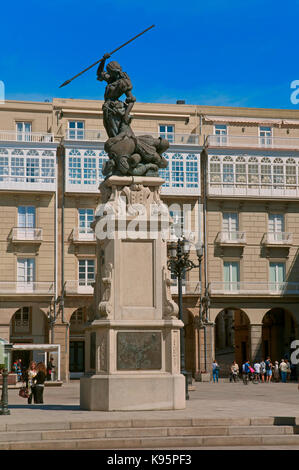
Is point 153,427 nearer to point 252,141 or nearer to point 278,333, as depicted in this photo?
point 252,141

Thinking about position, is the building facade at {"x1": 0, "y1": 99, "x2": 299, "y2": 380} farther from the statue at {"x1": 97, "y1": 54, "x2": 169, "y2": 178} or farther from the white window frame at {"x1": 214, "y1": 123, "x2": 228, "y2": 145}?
the statue at {"x1": 97, "y1": 54, "x2": 169, "y2": 178}

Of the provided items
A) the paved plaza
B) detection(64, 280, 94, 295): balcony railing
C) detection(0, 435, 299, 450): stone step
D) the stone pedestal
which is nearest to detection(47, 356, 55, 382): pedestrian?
detection(64, 280, 94, 295): balcony railing

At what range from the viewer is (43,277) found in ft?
161

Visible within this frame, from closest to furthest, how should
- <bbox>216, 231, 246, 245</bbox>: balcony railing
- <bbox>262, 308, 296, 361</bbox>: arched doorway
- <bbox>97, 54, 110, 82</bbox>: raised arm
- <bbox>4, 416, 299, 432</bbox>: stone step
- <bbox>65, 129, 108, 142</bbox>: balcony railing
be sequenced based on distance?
<bbox>4, 416, 299, 432</bbox>: stone step, <bbox>97, 54, 110, 82</bbox>: raised arm, <bbox>65, 129, 108, 142</bbox>: balcony railing, <bbox>216, 231, 246, 245</bbox>: balcony railing, <bbox>262, 308, 296, 361</bbox>: arched doorway

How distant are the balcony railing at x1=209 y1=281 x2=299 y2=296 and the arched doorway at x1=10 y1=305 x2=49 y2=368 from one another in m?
11.6

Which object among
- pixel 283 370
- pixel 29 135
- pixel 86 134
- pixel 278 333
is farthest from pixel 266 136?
pixel 283 370

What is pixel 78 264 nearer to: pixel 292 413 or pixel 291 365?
pixel 291 365

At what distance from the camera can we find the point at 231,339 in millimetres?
71750

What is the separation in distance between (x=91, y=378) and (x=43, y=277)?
33533 millimetres

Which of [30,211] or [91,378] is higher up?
[30,211]

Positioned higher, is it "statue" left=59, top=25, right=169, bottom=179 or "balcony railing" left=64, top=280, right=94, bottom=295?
"statue" left=59, top=25, right=169, bottom=179

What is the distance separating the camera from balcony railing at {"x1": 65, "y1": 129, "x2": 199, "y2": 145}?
167ft
